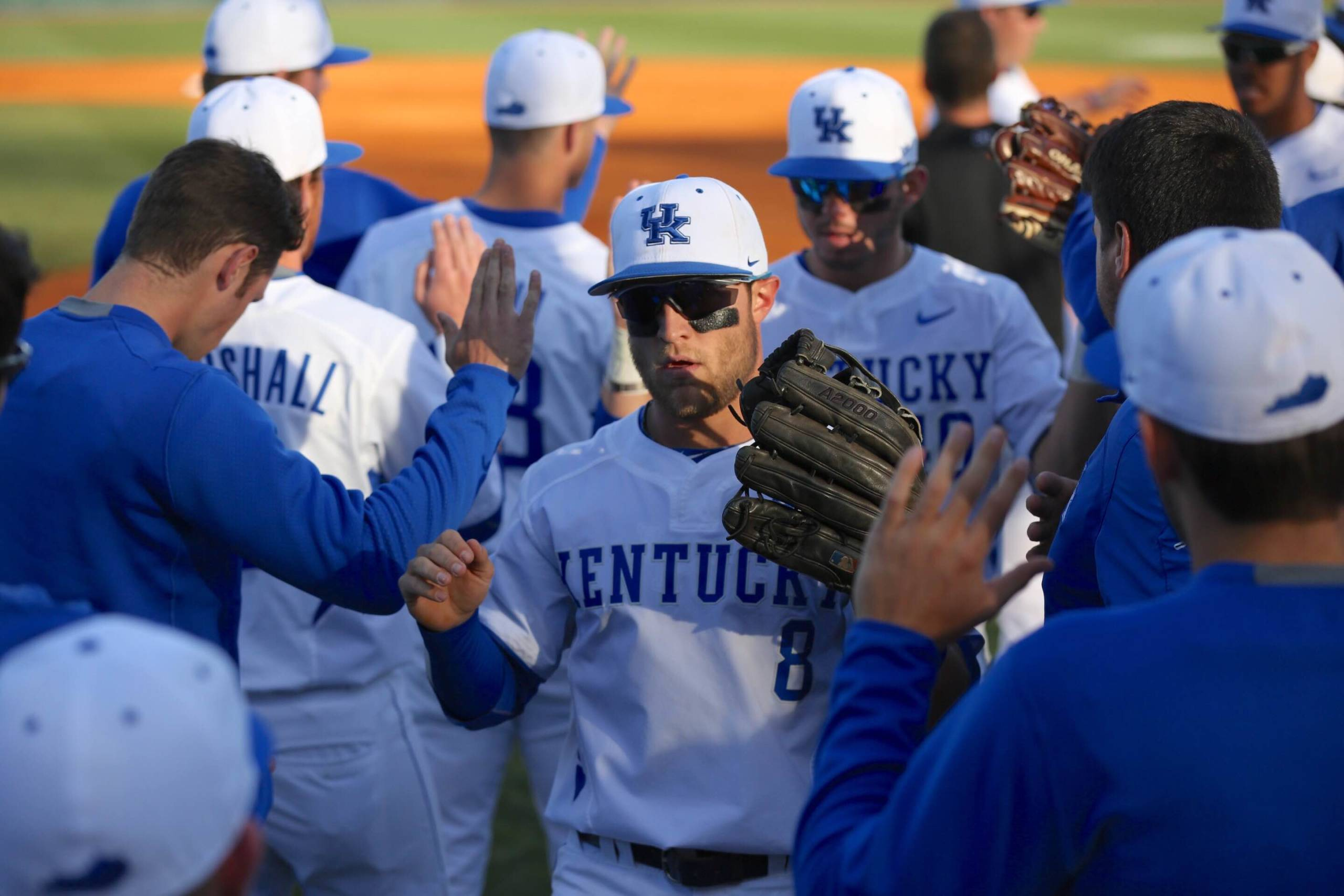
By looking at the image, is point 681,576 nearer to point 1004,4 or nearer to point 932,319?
point 932,319

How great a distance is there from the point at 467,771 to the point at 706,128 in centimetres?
1753

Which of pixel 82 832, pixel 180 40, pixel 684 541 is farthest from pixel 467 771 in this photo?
pixel 180 40

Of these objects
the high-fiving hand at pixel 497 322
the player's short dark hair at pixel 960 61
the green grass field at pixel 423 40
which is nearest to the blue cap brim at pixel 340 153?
the high-fiving hand at pixel 497 322

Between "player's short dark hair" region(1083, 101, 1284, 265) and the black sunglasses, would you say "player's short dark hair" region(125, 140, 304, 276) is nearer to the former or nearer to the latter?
the black sunglasses

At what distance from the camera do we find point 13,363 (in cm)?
221

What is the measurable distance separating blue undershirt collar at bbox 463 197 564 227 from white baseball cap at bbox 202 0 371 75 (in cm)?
98

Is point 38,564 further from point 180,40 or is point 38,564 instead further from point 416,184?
point 180,40

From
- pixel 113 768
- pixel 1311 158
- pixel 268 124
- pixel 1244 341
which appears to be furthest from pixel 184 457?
pixel 1311 158

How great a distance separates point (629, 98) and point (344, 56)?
17357 mm

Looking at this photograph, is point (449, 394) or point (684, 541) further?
point (449, 394)

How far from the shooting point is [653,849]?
9.02 ft

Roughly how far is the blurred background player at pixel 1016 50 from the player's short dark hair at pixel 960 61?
3.98 feet

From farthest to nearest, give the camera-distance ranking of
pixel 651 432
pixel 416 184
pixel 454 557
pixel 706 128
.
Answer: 1. pixel 706 128
2. pixel 416 184
3. pixel 651 432
4. pixel 454 557

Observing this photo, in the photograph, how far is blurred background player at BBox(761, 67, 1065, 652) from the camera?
174 inches
